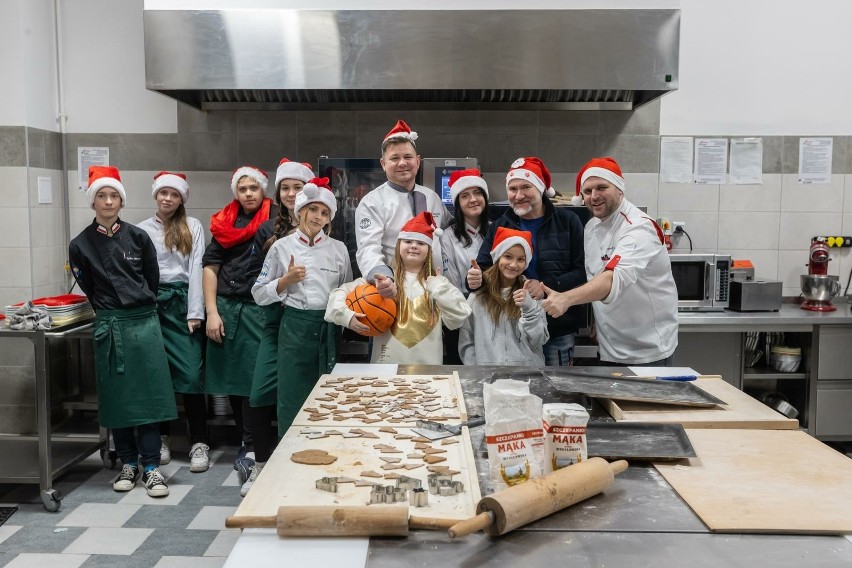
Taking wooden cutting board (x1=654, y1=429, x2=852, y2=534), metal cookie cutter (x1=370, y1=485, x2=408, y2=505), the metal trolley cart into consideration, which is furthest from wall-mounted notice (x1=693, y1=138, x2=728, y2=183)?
metal cookie cutter (x1=370, y1=485, x2=408, y2=505)

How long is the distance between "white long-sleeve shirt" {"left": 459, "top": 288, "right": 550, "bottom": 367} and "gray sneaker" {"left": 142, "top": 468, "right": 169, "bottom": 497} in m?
1.54

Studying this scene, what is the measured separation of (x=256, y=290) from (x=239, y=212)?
67 cm

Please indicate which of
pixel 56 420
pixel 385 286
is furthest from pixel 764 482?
pixel 56 420

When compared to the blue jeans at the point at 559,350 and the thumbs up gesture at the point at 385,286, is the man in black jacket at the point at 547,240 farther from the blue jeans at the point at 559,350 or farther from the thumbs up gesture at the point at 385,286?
the thumbs up gesture at the point at 385,286

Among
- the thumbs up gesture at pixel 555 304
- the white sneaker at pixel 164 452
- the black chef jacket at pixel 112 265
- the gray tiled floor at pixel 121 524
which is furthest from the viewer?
the white sneaker at pixel 164 452

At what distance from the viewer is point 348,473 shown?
1484 millimetres

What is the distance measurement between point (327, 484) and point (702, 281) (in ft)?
10.2

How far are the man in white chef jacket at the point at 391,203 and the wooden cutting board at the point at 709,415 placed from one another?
132cm

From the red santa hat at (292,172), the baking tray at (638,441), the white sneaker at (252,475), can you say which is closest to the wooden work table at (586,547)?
the baking tray at (638,441)

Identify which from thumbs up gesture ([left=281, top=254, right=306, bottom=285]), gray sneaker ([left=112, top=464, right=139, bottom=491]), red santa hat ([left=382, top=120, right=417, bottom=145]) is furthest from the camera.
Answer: gray sneaker ([left=112, top=464, right=139, bottom=491])

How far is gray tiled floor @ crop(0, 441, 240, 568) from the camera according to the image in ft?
9.02

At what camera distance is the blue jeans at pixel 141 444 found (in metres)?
3.45

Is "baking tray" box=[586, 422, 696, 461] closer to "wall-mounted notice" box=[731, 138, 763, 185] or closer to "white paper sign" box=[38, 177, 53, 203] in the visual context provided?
"wall-mounted notice" box=[731, 138, 763, 185]

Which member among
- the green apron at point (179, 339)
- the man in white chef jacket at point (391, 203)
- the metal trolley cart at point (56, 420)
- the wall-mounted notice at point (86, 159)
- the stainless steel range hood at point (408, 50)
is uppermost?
the stainless steel range hood at point (408, 50)
